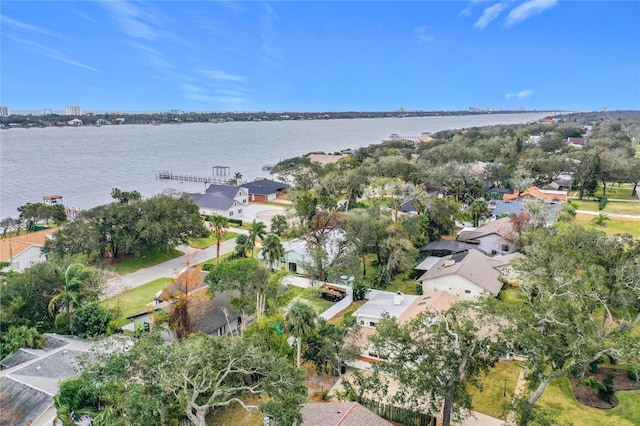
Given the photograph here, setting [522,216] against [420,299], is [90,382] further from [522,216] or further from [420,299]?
[522,216]

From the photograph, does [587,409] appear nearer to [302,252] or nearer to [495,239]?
[302,252]

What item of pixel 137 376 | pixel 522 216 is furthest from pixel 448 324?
pixel 522 216

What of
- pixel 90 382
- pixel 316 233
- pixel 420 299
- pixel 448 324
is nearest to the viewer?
pixel 90 382

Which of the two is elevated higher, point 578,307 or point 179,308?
point 578,307

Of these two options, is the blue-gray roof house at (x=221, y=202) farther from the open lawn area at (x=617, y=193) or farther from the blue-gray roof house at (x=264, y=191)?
the open lawn area at (x=617, y=193)

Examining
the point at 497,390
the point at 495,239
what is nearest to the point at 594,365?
the point at 497,390

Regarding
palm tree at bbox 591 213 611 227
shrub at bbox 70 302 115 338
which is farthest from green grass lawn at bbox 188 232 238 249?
palm tree at bbox 591 213 611 227

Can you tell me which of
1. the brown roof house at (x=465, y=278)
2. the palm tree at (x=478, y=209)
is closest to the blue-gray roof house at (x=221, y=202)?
the palm tree at (x=478, y=209)

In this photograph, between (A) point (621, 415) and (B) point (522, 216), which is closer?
(A) point (621, 415)
